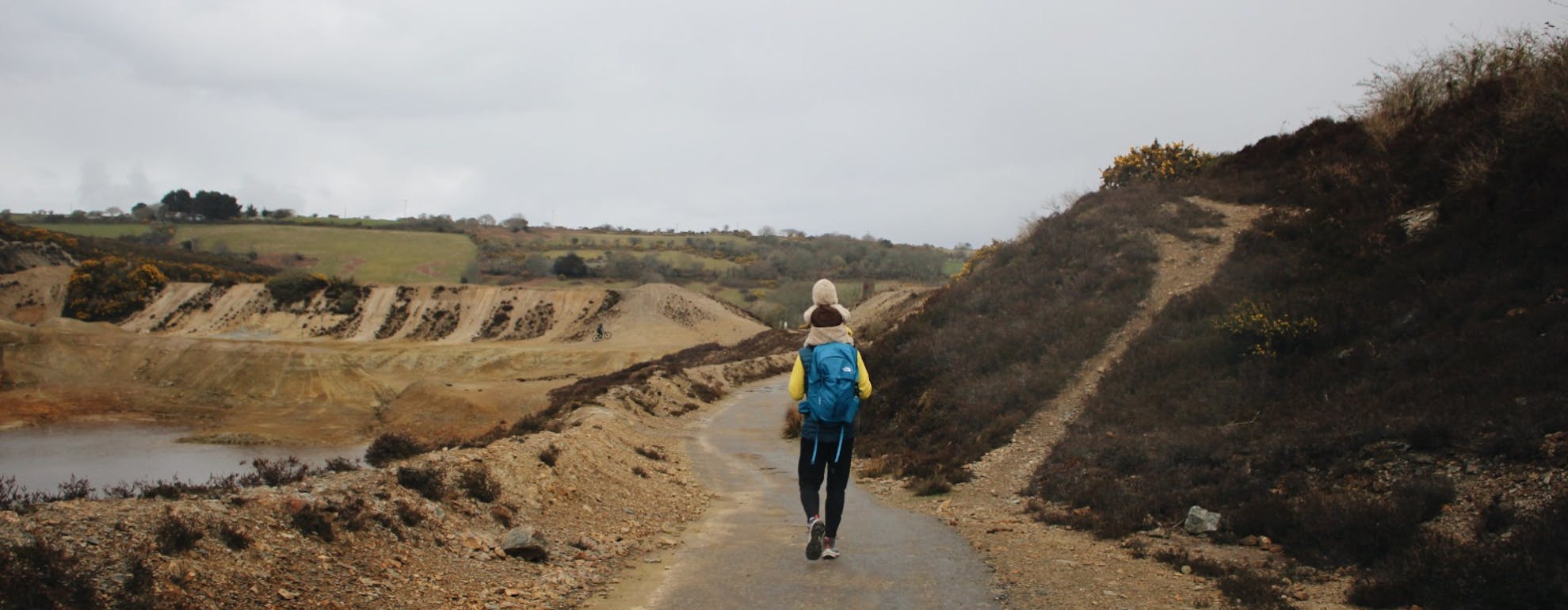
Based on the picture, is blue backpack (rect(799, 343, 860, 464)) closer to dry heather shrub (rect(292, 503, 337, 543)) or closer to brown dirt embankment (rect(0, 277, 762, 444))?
dry heather shrub (rect(292, 503, 337, 543))

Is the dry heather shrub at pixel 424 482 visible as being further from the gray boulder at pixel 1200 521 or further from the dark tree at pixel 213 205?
the dark tree at pixel 213 205

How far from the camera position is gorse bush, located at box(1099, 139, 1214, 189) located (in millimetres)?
33250

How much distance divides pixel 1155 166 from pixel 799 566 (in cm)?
3230


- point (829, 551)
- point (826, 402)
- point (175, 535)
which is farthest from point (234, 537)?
point (829, 551)

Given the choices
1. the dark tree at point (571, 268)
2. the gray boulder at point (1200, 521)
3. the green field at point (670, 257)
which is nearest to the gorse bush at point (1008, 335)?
the gray boulder at point (1200, 521)

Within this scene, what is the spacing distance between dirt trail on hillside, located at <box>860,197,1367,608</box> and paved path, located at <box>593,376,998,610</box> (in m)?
0.33

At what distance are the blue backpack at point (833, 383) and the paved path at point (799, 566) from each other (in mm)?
1251

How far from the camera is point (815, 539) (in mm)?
7062

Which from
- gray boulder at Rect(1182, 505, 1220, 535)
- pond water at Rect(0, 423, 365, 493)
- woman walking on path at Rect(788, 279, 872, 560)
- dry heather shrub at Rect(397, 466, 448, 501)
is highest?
woman walking on path at Rect(788, 279, 872, 560)

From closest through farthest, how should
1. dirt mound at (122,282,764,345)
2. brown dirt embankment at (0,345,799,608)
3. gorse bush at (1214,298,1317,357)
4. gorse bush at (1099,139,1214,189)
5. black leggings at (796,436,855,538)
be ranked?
1. brown dirt embankment at (0,345,799,608)
2. black leggings at (796,436,855,538)
3. gorse bush at (1214,298,1317,357)
4. gorse bush at (1099,139,1214,189)
5. dirt mound at (122,282,764,345)

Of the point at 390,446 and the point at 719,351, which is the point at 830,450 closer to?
the point at 390,446

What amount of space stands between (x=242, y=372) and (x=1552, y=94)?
49.1m

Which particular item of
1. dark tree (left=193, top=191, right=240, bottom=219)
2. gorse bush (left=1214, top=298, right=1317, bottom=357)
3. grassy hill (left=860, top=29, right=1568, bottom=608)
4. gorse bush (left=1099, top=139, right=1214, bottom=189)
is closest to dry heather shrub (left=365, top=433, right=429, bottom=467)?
grassy hill (left=860, top=29, right=1568, bottom=608)

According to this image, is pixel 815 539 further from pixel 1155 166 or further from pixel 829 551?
pixel 1155 166
